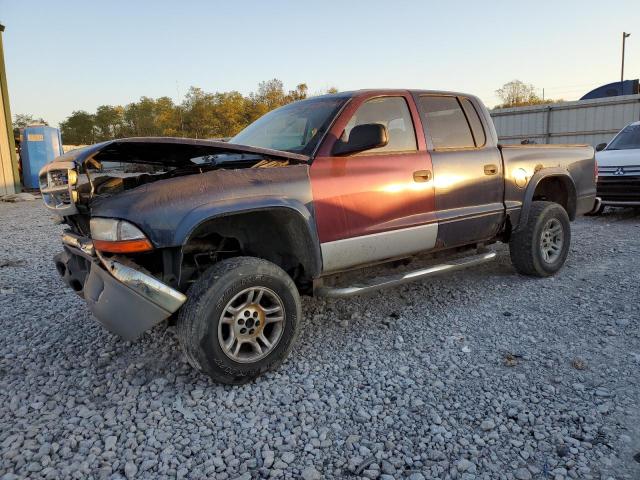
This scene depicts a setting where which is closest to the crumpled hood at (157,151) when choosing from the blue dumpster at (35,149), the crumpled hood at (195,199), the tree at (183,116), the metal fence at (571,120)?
the crumpled hood at (195,199)

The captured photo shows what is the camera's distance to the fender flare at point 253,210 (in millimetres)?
2816

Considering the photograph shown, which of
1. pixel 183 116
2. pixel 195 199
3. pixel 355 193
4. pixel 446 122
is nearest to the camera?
pixel 195 199

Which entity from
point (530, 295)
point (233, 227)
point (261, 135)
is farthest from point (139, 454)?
point (530, 295)

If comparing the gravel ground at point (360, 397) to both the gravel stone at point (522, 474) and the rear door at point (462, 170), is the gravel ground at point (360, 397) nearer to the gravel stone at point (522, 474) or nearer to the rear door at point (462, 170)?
the gravel stone at point (522, 474)

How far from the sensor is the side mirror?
3324 millimetres

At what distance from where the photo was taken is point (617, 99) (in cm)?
1492

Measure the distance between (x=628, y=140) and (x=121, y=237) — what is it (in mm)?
9684

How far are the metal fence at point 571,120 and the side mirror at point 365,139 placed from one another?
13.3m

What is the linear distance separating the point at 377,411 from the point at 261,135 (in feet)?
8.00

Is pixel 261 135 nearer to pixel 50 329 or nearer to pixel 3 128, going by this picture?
pixel 50 329

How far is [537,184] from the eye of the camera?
201 inches

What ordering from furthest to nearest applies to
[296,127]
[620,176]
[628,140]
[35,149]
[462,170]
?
[35,149] → [628,140] → [620,176] → [462,170] → [296,127]

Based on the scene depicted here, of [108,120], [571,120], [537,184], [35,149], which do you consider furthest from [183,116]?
[537,184]

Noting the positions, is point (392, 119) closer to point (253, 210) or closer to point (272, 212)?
point (272, 212)
